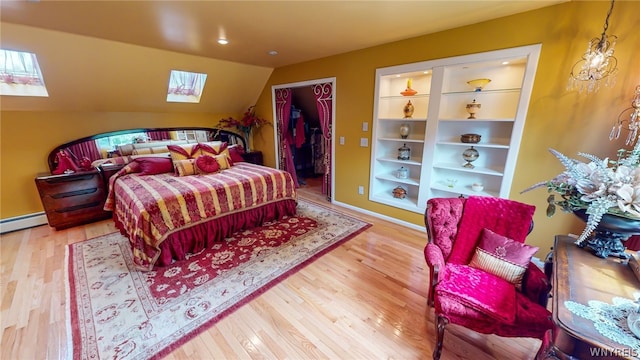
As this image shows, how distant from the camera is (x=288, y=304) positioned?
6.20ft

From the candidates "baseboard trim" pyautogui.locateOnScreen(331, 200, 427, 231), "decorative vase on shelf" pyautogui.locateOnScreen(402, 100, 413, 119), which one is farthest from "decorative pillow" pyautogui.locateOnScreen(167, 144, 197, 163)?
"decorative vase on shelf" pyautogui.locateOnScreen(402, 100, 413, 119)

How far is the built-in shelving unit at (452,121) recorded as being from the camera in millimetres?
2354

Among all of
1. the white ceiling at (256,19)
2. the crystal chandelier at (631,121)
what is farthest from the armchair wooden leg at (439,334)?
the white ceiling at (256,19)

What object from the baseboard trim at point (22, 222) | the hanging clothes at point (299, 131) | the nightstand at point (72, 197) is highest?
the hanging clothes at point (299, 131)

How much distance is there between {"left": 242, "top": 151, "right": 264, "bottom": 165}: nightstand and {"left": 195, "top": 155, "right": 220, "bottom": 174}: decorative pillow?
1.51m

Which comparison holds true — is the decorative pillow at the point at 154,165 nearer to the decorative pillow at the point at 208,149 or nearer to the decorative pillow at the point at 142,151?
the decorative pillow at the point at 208,149

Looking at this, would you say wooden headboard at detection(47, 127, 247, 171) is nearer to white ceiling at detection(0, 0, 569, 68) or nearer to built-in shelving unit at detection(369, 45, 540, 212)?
white ceiling at detection(0, 0, 569, 68)

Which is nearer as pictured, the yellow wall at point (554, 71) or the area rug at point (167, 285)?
the area rug at point (167, 285)

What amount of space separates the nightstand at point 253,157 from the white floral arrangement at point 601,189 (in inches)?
181

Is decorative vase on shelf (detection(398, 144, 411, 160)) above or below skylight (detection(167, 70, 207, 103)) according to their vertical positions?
below

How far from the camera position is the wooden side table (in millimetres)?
767

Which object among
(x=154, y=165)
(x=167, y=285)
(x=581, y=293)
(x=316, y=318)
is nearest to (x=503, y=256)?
(x=581, y=293)

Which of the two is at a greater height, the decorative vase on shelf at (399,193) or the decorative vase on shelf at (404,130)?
the decorative vase on shelf at (404,130)

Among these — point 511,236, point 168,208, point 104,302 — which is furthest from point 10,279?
point 511,236
